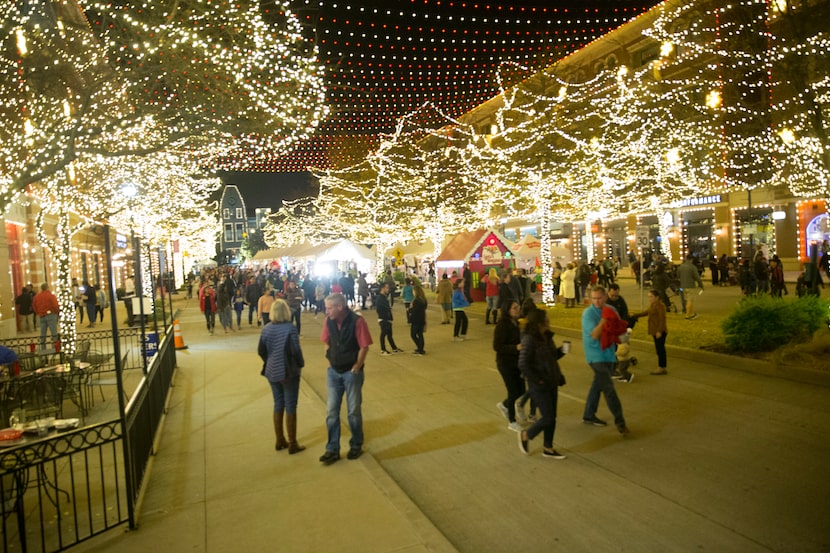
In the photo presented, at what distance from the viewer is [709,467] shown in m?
5.92

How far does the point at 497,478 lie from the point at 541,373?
1123 mm

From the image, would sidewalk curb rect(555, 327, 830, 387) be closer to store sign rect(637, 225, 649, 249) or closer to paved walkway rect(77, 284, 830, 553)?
paved walkway rect(77, 284, 830, 553)

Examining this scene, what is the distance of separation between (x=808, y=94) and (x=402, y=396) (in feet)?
32.2

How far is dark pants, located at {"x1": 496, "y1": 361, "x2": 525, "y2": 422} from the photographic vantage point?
771cm

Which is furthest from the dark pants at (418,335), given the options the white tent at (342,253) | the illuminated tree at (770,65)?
the white tent at (342,253)

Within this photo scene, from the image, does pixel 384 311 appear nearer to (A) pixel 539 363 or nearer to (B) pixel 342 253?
(A) pixel 539 363

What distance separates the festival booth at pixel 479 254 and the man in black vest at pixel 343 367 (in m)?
17.8

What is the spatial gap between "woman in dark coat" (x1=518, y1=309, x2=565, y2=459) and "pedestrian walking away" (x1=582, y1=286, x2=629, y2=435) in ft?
2.75

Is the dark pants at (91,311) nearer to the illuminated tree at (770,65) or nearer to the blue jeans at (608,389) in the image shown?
the illuminated tree at (770,65)

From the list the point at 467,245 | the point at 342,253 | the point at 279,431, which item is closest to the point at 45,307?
the point at 279,431

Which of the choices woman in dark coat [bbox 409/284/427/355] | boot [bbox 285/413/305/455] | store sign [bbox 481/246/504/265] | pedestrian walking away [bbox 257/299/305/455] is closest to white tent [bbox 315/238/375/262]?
store sign [bbox 481/246/504/265]

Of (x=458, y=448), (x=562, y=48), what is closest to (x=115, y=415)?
(x=458, y=448)

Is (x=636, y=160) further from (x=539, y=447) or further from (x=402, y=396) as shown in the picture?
(x=539, y=447)

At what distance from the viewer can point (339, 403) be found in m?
6.65
